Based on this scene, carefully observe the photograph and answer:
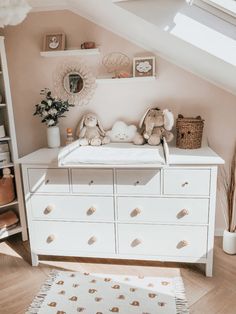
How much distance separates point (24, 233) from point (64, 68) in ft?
4.89

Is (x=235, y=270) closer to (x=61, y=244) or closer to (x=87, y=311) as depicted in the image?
(x=87, y=311)

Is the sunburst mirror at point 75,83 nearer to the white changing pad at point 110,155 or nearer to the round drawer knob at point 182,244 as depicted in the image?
the white changing pad at point 110,155

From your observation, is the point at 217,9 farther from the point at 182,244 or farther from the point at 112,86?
the point at 182,244

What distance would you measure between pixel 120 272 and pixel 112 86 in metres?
1.47

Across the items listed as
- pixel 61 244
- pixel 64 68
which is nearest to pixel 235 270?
pixel 61 244

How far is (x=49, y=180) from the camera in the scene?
193 centimetres

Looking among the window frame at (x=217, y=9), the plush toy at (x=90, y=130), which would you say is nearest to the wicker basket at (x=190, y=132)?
the plush toy at (x=90, y=130)

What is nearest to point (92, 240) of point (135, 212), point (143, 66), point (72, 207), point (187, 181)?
point (72, 207)

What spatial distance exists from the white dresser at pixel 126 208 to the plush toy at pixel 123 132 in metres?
0.42

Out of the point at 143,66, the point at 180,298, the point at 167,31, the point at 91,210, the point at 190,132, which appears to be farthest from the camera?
the point at 143,66

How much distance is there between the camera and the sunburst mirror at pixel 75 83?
2.28m

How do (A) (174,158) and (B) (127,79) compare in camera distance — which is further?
(B) (127,79)

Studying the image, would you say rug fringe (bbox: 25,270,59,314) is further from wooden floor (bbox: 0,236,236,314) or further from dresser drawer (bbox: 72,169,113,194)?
dresser drawer (bbox: 72,169,113,194)

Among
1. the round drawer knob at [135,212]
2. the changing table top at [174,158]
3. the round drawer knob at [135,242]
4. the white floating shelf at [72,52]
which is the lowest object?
the round drawer knob at [135,242]
